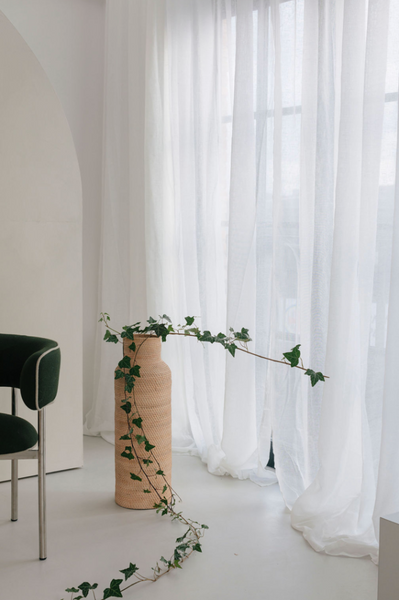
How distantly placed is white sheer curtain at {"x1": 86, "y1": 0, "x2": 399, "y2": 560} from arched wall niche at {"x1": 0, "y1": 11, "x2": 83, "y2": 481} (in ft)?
1.37

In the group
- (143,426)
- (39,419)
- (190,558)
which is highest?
(39,419)

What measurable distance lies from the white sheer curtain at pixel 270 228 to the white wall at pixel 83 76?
0.18m

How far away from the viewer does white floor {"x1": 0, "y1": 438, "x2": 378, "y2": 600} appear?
1698mm

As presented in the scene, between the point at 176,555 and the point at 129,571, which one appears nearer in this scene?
the point at 129,571

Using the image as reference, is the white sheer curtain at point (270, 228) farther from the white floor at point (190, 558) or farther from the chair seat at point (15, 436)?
the chair seat at point (15, 436)

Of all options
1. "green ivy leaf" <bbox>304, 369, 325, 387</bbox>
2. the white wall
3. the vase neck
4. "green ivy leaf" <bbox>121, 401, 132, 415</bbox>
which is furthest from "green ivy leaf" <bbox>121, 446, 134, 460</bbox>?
the white wall

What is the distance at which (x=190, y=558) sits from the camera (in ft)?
6.11

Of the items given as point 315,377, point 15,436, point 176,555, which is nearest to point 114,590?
point 176,555

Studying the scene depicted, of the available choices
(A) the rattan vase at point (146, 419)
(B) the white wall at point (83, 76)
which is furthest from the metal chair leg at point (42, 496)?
(B) the white wall at point (83, 76)

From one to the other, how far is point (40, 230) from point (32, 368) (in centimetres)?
→ 94

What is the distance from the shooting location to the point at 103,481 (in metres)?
2.53

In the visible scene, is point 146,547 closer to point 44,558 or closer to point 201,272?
point 44,558

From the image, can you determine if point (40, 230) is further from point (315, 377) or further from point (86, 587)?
point (86, 587)

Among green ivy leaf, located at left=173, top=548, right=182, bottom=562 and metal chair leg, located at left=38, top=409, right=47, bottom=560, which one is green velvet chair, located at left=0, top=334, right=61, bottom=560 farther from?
green ivy leaf, located at left=173, top=548, right=182, bottom=562
